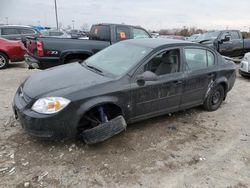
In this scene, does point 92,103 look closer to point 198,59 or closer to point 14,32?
point 198,59

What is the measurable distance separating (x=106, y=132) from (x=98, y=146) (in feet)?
1.13

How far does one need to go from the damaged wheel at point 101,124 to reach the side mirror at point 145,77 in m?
0.53

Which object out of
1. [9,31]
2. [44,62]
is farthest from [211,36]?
[9,31]

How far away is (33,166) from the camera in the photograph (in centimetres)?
312

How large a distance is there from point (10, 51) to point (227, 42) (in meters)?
9.67

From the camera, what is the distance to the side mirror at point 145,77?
3742mm

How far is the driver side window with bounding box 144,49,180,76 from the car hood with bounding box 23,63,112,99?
83 centimetres

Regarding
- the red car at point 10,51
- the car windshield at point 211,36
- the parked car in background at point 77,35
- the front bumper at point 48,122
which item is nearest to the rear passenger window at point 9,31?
the parked car in background at point 77,35

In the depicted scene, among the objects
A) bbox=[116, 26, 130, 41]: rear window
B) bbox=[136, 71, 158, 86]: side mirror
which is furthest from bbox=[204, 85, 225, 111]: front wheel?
bbox=[116, 26, 130, 41]: rear window

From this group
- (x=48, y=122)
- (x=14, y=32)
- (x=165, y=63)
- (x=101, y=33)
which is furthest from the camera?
(x=14, y=32)

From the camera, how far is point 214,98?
531cm

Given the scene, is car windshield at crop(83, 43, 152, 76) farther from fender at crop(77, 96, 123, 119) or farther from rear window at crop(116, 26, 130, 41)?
rear window at crop(116, 26, 130, 41)

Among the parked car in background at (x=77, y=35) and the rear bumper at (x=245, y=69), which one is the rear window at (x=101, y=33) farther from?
the rear bumper at (x=245, y=69)

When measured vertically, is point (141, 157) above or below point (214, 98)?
below
